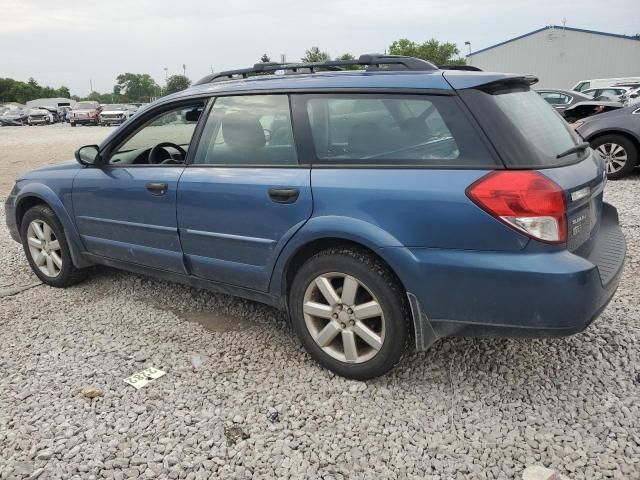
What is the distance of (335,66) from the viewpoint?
3.41 meters

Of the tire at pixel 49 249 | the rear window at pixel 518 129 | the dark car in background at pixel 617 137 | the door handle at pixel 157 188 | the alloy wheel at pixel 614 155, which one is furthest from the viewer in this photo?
the alloy wheel at pixel 614 155

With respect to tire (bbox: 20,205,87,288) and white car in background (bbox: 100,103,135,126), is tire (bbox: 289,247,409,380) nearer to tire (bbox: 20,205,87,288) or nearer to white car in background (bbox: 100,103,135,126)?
tire (bbox: 20,205,87,288)

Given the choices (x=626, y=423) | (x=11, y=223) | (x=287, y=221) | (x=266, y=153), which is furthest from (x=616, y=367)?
(x=11, y=223)

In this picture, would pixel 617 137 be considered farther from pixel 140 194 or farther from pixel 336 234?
pixel 140 194

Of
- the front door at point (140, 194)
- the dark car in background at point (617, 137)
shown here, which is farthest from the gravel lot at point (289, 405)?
the dark car in background at point (617, 137)

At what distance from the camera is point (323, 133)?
298cm

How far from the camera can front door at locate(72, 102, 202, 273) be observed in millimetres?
3559

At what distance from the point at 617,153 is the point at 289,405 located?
7.35m

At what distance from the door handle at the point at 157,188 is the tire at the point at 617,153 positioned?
688cm

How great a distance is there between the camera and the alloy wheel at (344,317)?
2.82m

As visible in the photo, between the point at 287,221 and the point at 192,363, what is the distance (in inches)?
42.0

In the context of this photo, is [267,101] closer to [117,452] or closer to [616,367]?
[117,452]

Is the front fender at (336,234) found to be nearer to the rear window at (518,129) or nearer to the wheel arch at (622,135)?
the rear window at (518,129)

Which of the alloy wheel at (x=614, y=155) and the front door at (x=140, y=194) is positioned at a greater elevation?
the front door at (x=140, y=194)
